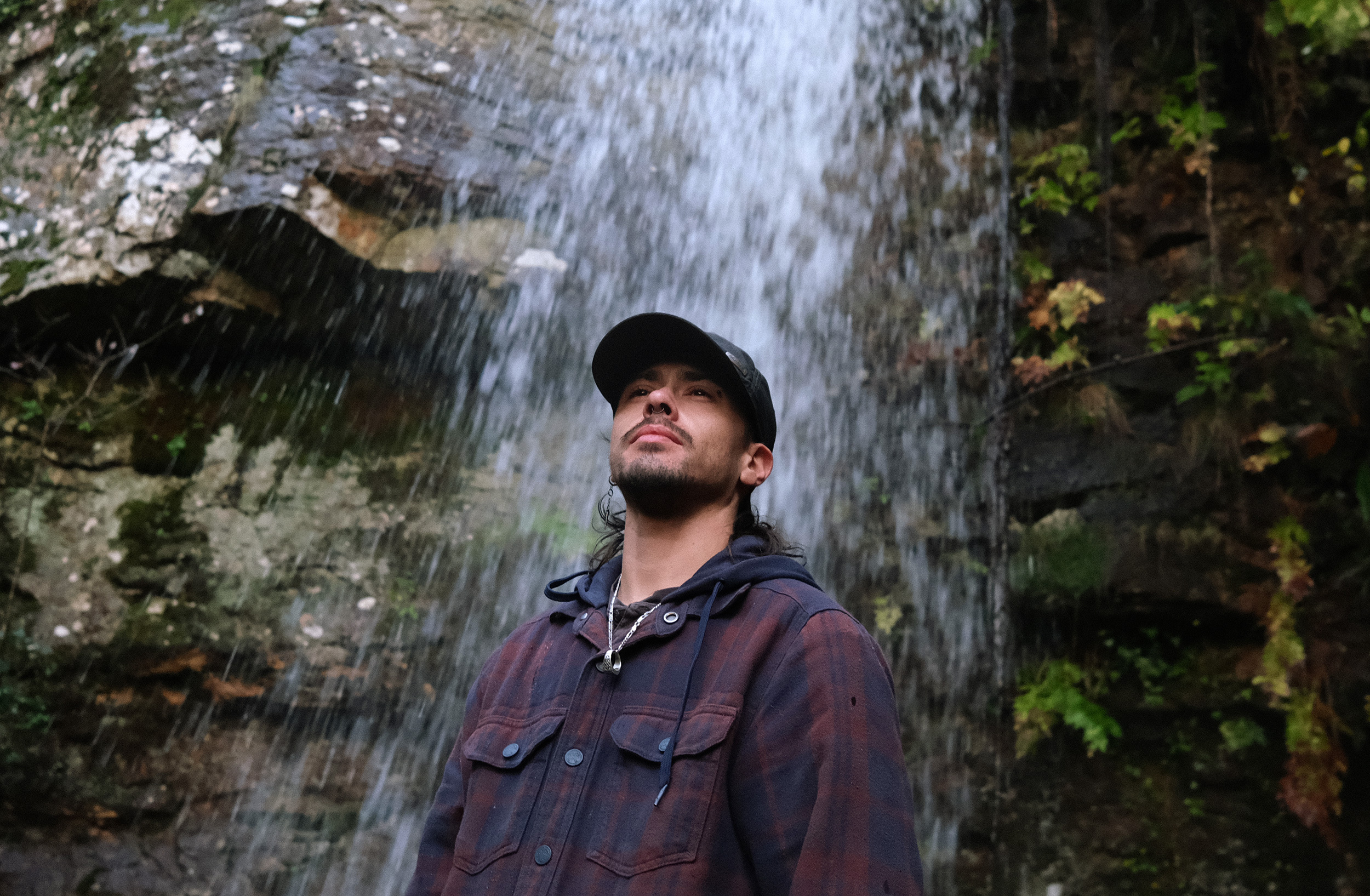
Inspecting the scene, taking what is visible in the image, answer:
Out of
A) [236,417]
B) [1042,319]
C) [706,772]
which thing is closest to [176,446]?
[236,417]

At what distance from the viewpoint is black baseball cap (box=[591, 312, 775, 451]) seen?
6.51 feet

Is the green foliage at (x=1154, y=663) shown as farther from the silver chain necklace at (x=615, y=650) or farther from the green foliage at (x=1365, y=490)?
the silver chain necklace at (x=615, y=650)

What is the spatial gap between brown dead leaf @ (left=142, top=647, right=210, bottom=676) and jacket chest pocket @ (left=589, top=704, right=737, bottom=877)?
13.2ft

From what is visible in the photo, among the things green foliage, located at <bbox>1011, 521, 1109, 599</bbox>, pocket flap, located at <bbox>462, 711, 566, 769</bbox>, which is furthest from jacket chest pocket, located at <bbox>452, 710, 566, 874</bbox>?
green foliage, located at <bbox>1011, 521, 1109, 599</bbox>

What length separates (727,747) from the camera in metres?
1.49

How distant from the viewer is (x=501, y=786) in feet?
5.41

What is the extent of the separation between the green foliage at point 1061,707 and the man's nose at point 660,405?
3.48 m

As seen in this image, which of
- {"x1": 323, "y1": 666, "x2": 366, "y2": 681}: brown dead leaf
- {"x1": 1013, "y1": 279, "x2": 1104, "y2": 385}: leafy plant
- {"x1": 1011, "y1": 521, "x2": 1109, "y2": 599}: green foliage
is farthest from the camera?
{"x1": 1013, "y1": 279, "x2": 1104, "y2": 385}: leafy plant

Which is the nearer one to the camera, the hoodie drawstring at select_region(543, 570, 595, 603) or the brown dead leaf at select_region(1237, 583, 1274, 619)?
the hoodie drawstring at select_region(543, 570, 595, 603)

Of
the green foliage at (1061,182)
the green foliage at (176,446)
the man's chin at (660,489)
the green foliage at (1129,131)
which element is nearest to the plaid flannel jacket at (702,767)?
the man's chin at (660,489)

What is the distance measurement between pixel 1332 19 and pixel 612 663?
5.03 m

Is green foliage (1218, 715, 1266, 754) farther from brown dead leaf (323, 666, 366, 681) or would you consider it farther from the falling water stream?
brown dead leaf (323, 666, 366, 681)

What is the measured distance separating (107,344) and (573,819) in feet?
16.9

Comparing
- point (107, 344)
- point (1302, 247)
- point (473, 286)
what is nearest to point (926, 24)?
point (1302, 247)
